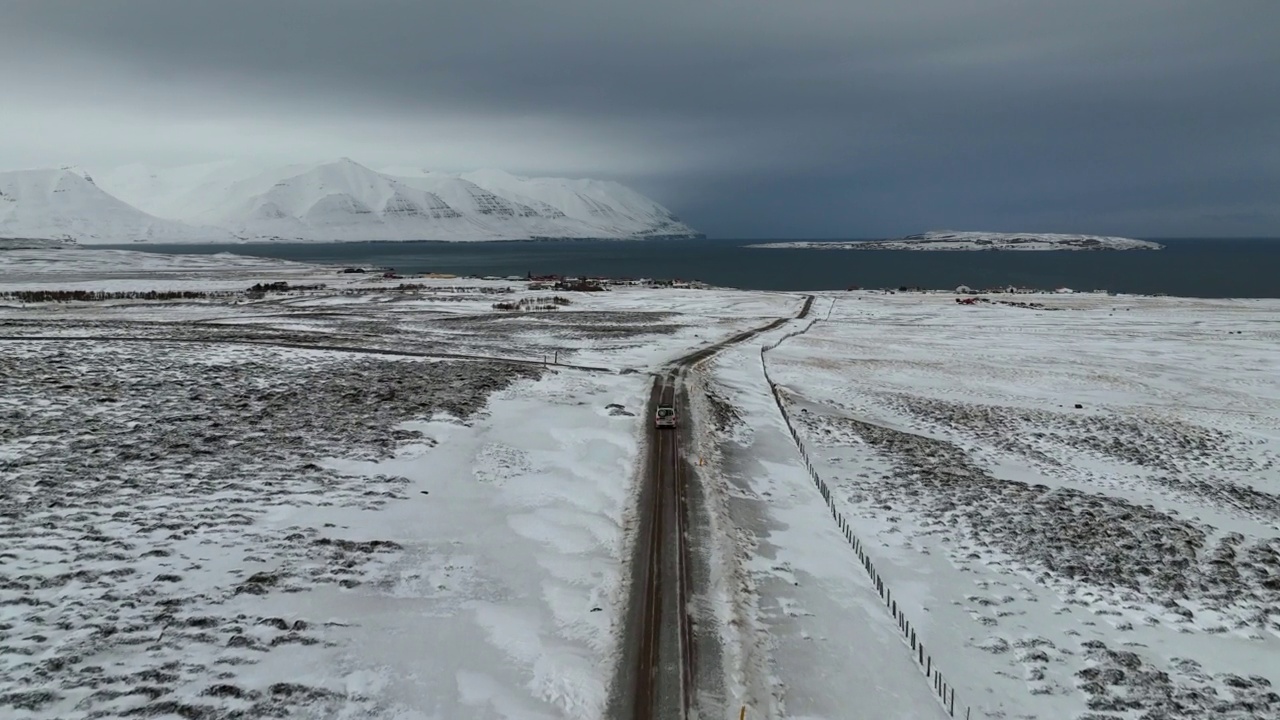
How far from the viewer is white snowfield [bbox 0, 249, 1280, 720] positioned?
42.0 ft

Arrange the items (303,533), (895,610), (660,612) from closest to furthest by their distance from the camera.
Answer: (660,612), (895,610), (303,533)

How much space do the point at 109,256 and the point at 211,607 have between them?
220286mm

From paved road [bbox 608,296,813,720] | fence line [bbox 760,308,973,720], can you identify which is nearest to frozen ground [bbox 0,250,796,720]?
paved road [bbox 608,296,813,720]

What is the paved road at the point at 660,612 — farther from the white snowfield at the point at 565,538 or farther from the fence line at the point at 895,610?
the fence line at the point at 895,610

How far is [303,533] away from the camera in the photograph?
17.6m

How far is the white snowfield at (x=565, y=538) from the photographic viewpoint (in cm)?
Answer: 1280

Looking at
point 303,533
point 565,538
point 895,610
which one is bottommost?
point 895,610

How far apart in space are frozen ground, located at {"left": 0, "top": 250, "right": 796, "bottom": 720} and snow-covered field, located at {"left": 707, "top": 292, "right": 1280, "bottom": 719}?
495cm

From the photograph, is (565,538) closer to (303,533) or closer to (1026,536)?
(303,533)

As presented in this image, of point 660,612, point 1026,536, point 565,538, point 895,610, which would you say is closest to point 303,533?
point 565,538

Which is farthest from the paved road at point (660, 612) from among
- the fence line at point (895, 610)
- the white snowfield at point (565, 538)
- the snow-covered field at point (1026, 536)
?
the fence line at point (895, 610)

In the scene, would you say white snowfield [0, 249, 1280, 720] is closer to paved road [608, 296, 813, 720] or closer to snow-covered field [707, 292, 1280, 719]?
snow-covered field [707, 292, 1280, 719]

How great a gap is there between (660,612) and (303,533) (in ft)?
30.4

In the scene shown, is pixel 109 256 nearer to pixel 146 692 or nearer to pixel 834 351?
pixel 834 351
